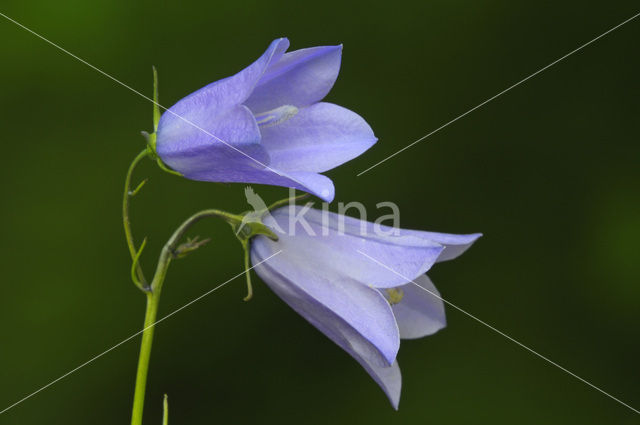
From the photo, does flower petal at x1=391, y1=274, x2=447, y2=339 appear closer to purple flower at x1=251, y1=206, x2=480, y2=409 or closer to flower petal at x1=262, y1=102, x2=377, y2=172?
purple flower at x1=251, y1=206, x2=480, y2=409

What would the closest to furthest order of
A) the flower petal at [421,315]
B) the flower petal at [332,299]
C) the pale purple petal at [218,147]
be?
1. the pale purple petal at [218,147]
2. the flower petal at [332,299]
3. the flower petal at [421,315]

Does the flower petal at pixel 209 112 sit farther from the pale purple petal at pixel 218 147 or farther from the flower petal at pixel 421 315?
the flower petal at pixel 421 315

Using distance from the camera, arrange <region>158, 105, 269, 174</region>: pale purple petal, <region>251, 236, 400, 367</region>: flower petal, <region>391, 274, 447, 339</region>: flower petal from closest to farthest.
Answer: <region>158, 105, 269, 174</region>: pale purple petal
<region>251, 236, 400, 367</region>: flower petal
<region>391, 274, 447, 339</region>: flower petal

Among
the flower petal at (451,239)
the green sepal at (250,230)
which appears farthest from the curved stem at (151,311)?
the flower petal at (451,239)

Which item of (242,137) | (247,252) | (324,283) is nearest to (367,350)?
(324,283)

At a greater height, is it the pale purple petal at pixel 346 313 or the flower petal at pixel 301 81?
the flower petal at pixel 301 81

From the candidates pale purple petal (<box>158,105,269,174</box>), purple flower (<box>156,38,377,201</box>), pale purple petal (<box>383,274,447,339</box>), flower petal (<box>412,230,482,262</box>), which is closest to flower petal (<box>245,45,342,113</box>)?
purple flower (<box>156,38,377,201</box>)
